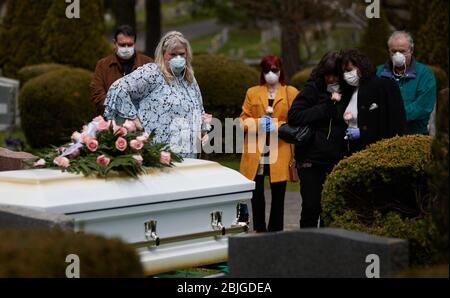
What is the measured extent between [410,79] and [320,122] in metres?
1.13

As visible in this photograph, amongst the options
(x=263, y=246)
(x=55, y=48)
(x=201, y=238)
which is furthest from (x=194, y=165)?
(x=55, y=48)

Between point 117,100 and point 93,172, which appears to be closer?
point 93,172

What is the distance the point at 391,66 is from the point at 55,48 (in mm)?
14152

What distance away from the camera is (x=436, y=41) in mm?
20266

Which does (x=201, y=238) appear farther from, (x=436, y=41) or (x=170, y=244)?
(x=436, y=41)

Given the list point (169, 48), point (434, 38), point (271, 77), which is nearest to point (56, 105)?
point (434, 38)

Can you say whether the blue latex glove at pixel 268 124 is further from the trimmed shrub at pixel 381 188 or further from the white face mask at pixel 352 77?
the trimmed shrub at pixel 381 188

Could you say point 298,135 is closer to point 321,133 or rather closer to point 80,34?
point 321,133

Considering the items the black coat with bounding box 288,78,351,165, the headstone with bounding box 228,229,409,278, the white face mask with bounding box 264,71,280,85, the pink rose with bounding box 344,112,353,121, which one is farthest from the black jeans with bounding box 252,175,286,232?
the headstone with bounding box 228,229,409,278

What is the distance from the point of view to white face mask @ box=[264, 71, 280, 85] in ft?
34.1

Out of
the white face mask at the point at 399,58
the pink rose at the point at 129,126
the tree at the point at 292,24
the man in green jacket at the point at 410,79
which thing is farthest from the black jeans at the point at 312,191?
the tree at the point at 292,24

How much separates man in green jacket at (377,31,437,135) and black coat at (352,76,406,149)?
2.47 feet

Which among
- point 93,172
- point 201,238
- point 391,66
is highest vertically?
point 391,66

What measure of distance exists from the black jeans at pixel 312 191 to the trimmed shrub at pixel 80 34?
1370cm
